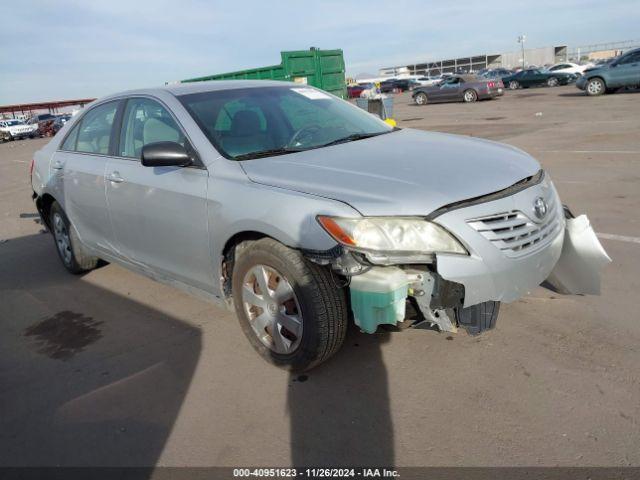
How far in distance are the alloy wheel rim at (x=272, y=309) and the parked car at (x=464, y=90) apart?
2587 centimetres

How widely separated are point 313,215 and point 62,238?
3665mm

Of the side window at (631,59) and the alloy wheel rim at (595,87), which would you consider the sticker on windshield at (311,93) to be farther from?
the alloy wheel rim at (595,87)

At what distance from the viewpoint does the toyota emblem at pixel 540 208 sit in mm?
2852

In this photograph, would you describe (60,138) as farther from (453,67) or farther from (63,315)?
(453,67)

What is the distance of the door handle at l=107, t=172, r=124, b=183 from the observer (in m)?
4.02

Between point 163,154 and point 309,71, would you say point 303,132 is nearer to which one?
point 163,154

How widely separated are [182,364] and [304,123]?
6.17 ft

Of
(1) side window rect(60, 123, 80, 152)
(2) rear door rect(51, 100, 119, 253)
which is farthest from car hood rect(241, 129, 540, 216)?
(1) side window rect(60, 123, 80, 152)

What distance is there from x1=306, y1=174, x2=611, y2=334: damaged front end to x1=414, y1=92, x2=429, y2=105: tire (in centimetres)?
2758

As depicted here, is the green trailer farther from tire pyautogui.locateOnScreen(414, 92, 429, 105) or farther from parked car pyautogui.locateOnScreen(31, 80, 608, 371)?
tire pyautogui.locateOnScreen(414, 92, 429, 105)

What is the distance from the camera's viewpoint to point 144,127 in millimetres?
3998

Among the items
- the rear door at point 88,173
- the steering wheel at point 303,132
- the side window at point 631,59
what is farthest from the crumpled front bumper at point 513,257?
the side window at point 631,59

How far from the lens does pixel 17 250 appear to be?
6.67m

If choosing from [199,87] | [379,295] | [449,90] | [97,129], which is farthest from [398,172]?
[449,90]
